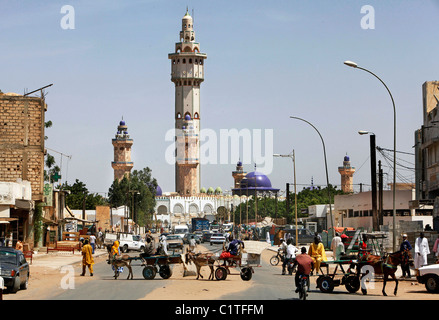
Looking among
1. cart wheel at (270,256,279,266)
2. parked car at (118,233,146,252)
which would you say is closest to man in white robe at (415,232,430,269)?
cart wheel at (270,256,279,266)

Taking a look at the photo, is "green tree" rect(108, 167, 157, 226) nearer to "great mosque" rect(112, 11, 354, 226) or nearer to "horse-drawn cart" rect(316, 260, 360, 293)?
"great mosque" rect(112, 11, 354, 226)

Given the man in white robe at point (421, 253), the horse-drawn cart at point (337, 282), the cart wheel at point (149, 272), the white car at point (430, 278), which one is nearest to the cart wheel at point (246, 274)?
the cart wheel at point (149, 272)

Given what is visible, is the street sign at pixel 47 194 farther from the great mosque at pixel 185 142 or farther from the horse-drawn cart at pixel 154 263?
the great mosque at pixel 185 142

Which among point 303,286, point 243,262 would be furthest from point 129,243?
point 303,286

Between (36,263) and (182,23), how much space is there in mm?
141239

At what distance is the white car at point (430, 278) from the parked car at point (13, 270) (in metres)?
11.3

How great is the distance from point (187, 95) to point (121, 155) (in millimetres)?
19812

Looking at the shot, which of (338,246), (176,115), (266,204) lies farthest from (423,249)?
(176,115)

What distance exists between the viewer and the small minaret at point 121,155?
170 m

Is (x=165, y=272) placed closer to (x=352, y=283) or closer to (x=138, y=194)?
(x=352, y=283)

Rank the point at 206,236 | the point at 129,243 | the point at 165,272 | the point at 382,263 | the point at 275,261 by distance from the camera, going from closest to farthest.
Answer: the point at 382,263
the point at 165,272
the point at 275,261
the point at 129,243
the point at 206,236

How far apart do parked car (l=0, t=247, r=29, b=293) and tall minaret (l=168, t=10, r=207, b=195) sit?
150 metres

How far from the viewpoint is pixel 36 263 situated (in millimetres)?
38531

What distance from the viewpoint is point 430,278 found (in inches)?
850
